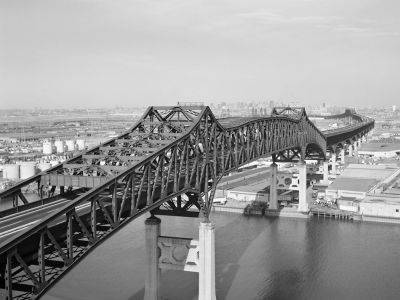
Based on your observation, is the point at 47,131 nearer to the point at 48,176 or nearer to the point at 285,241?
the point at 285,241

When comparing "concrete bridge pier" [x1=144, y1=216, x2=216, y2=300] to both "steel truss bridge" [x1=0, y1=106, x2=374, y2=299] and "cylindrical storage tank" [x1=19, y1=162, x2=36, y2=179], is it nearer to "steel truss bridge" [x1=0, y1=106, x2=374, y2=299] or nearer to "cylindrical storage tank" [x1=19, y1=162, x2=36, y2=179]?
"steel truss bridge" [x1=0, y1=106, x2=374, y2=299]

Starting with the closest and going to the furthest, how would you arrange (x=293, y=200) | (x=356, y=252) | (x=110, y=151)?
(x=110, y=151), (x=356, y=252), (x=293, y=200)

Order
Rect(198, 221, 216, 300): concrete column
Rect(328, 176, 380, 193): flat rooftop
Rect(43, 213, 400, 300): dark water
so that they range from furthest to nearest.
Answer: Rect(328, 176, 380, 193): flat rooftop → Rect(43, 213, 400, 300): dark water → Rect(198, 221, 216, 300): concrete column

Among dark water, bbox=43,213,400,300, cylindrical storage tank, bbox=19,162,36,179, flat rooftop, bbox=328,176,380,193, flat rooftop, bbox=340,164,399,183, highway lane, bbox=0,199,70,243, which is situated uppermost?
highway lane, bbox=0,199,70,243

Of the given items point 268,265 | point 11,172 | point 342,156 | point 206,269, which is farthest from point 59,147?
point 206,269

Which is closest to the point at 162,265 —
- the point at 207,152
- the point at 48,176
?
the point at 207,152

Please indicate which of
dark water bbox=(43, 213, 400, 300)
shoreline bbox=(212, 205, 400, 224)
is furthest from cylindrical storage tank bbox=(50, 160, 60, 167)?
dark water bbox=(43, 213, 400, 300)

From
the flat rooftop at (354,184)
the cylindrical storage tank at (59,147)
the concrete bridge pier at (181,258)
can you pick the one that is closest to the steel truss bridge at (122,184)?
the concrete bridge pier at (181,258)
